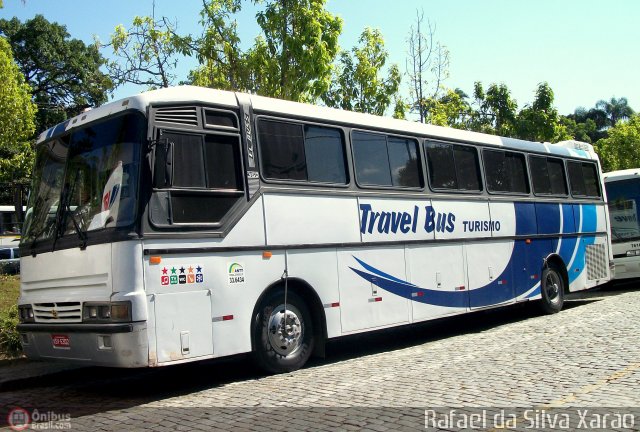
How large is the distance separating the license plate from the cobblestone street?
26.2 inches

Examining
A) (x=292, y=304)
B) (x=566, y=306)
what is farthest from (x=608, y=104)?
(x=292, y=304)

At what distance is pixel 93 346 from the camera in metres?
6.99

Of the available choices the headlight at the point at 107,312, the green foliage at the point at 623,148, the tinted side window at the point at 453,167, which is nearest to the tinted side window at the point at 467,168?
the tinted side window at the point at 453,167

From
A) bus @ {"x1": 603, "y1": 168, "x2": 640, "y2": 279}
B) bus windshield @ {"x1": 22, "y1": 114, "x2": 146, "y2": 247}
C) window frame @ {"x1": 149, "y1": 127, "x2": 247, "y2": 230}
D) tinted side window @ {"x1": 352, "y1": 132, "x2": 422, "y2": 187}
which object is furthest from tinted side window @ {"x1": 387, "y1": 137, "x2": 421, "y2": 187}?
bus @ {"x1": 603, "y1": 168, "x2": 640, "y2": 279}

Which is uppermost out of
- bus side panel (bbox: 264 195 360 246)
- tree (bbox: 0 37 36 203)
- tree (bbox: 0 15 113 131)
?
tree (bbox: 0 15 113 131)

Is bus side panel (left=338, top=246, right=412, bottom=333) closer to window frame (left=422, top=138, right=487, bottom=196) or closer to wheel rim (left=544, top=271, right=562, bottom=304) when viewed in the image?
window frame (left=422, top=138, right=487, bottom=196)

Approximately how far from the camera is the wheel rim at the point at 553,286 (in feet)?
45.9

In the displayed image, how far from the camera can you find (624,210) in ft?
59.8

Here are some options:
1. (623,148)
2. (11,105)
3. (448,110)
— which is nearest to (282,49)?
(448,110)

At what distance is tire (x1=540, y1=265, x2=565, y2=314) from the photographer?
45.5 feet

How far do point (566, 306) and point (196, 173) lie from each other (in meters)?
11.2

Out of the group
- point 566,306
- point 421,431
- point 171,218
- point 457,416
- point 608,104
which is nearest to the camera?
point 421,431

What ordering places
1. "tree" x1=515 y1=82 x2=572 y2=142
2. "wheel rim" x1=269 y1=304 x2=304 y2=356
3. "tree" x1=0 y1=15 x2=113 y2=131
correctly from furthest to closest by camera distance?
"tree" x1=0 y1=15 x2=113 y2=131 → "tree" x1=515 y1=82 x2=572 y2=142 → "wheel rim" x1=269 y1=304 x2=304 y2=356

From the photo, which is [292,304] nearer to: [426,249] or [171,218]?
[171,218]
